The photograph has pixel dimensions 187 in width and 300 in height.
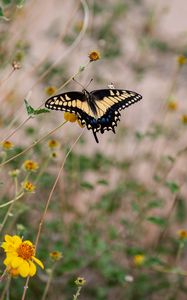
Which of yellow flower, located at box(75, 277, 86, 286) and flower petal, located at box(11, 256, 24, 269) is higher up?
yellow flower, located at box(75, 277, 86, 286)

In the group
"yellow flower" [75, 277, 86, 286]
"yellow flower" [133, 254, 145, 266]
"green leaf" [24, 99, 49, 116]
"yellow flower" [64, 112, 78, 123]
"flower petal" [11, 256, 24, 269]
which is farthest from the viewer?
"yellow flower" [133, 254, 145, 266]

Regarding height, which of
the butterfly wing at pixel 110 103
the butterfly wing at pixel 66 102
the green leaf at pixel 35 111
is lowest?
the green leaf at pixel 35 111

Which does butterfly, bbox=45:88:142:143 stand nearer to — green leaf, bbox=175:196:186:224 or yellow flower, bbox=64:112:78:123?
yellow flower, bbox=64:112:78:123

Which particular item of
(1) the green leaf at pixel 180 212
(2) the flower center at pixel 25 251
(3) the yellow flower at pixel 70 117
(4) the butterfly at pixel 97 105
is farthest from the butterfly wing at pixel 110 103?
(1) the green leaf at pixel 180 212

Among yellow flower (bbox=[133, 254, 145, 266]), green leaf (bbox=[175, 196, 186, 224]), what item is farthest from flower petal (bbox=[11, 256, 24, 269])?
green leaf (bbox=[175, 196, 186, 224])

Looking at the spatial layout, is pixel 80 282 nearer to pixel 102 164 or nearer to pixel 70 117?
pixel 70 117

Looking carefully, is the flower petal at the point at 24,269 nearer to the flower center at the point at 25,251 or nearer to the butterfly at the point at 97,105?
the flower center at the point at 25,251

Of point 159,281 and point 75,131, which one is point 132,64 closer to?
point 75,131

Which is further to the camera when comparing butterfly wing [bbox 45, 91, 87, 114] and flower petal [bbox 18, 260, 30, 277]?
butterfly wing [bbox 45, 91, 87, 114]
